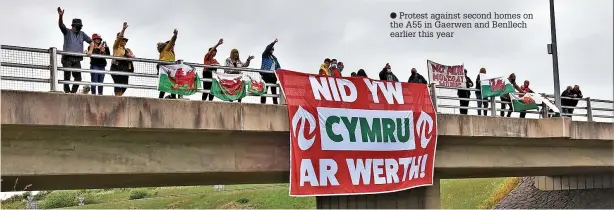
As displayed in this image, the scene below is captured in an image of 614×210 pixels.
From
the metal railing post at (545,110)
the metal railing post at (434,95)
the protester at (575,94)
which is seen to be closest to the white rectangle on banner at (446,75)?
the metal railing post at (434,95)

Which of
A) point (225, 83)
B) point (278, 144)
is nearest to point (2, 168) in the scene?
point (225, 83)

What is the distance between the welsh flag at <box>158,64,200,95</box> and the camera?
12070mm

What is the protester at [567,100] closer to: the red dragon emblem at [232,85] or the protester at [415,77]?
the protester at [415,77]

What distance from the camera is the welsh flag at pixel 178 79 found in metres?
12.1

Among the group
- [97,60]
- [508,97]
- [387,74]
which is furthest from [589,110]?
[97,60]

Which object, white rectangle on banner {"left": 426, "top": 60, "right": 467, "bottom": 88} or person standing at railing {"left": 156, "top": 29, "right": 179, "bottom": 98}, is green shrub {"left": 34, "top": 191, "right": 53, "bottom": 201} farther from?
person standing at railing {"left": 156, "top": 29, "right": 179, "bottom": 98}

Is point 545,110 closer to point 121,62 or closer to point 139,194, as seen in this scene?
point 121,62

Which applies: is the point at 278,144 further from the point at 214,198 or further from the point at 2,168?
the point at 214,198

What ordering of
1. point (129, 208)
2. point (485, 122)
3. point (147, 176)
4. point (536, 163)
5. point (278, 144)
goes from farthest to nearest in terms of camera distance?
point (129, 208), point (536, 163), point (485, 122), point (278, 144), point (147, 176)

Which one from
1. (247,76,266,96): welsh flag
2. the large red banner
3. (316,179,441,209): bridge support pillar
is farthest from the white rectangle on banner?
(247,76,266,96): welsh flag

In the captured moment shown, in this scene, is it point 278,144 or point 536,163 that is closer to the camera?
point 278,144

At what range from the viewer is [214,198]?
43062mm

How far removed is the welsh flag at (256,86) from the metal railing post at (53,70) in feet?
11.8

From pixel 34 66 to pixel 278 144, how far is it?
4632mm
